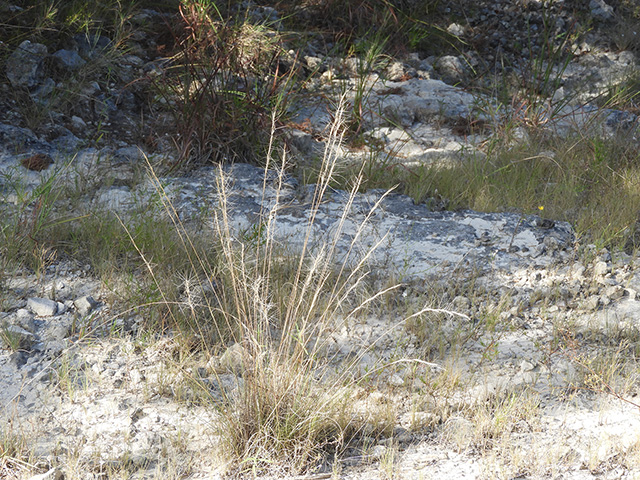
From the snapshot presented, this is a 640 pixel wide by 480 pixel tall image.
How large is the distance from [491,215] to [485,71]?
Result: 10.6 ft

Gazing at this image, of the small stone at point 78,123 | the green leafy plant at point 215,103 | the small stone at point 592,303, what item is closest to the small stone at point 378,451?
the small stone at point 592,303

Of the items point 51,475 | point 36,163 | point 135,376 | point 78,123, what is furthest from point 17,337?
point 78,123

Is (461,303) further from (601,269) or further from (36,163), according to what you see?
(36,163)

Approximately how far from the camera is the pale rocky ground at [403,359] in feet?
6.85

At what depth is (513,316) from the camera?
9.68ft

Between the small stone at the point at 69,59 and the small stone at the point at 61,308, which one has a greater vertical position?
the small stone at the point at 69,59

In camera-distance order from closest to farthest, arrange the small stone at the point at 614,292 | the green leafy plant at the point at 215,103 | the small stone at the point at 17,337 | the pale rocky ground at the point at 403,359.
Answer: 1. the pale rocky ground at the point at 403,359
2. the small stone at the point at 17,337
3. the small stone at the point at 614,292
4. the green leafy plant at the point at 215,103

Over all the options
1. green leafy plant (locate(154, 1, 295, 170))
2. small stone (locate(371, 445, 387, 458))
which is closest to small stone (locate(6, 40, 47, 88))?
green leafy plant (locate(154, 1, 295, 170))

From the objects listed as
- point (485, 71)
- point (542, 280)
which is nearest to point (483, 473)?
point (542, 280)

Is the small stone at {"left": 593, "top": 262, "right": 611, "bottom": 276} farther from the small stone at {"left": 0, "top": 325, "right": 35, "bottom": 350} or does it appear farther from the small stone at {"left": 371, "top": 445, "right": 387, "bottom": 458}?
the small stone at {"left": 0, "top": 325, "right": 35, "bottom": 350}

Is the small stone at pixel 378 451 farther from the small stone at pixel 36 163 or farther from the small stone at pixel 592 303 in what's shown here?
the small stone at pixel 36 163

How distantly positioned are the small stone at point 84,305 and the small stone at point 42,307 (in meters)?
0.10

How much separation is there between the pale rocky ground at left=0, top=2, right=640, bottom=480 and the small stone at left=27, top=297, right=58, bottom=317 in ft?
0.03

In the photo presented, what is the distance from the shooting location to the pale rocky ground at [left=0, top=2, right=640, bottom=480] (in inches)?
82.2
